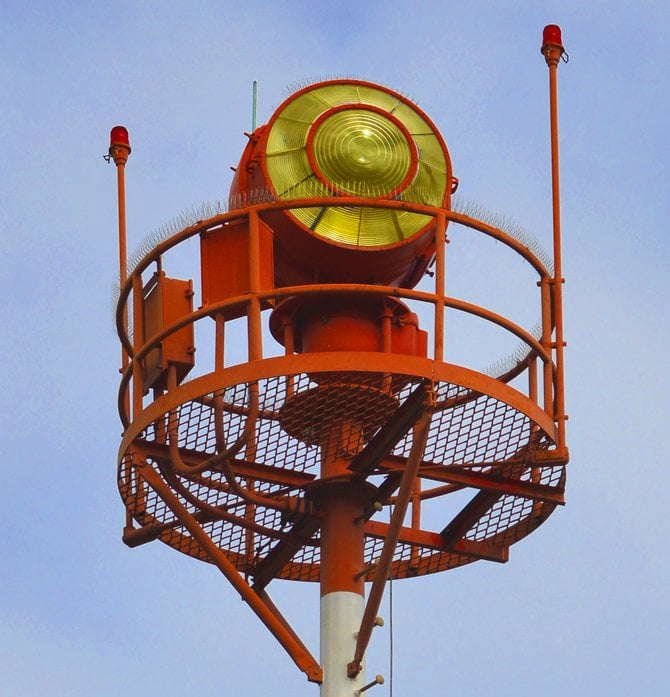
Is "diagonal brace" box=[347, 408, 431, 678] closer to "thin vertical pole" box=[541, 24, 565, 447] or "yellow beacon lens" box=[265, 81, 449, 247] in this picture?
"thin vertical pole" box=[541, 24, 565, 447]

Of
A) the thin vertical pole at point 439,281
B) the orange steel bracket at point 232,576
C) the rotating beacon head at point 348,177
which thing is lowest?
the orange steel bracket at point 232,576

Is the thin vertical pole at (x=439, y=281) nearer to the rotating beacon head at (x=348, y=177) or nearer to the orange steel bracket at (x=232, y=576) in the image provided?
the rotating beacon head at (x=348, y=177)

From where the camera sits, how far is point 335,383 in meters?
35.2

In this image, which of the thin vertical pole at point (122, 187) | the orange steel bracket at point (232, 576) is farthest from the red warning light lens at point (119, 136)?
the orange steel bracket at point (232, 576)

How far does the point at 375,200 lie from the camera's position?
3603 centimetres

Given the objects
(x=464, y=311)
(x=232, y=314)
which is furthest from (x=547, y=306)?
(x=232, y=314)

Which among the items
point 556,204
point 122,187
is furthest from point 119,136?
point 556,204

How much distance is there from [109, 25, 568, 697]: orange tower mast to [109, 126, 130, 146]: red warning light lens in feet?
8.97

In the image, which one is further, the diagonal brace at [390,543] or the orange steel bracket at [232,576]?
the orange steel bracket at [232,576]

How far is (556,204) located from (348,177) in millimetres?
2737

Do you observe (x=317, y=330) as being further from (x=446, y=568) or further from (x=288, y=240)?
(x=446, y=568)

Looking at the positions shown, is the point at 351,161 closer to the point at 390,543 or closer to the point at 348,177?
the point at 348,177

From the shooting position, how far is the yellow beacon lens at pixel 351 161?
37.0 m

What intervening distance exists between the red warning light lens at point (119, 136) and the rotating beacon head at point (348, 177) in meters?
3.29
